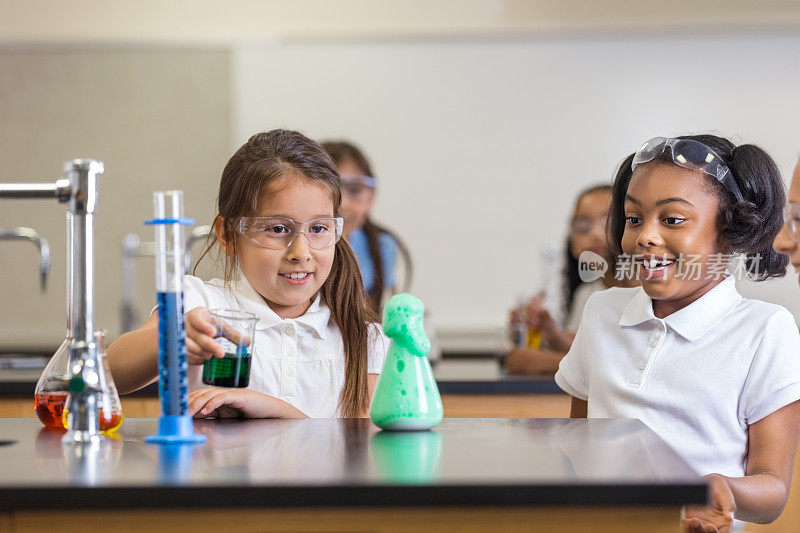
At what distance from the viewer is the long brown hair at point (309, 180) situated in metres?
1.57

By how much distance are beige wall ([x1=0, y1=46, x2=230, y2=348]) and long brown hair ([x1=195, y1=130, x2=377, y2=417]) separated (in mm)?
2648

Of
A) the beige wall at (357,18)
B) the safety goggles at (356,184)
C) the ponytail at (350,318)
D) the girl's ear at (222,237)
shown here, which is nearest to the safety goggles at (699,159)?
the ponytail at (350,318)

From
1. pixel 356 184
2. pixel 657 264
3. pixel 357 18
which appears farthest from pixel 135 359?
pixel 357 18

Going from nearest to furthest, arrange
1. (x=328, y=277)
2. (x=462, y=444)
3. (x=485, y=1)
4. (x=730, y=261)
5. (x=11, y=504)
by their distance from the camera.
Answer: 1. (x=11, y=504)
2. (x=462, y=444)
3. (x=730, y=261)
4. (x=328, y=277)
5. (x=485, y=1)

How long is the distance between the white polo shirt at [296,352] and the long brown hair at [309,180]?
0.06 feet

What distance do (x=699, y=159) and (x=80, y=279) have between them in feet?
2.81

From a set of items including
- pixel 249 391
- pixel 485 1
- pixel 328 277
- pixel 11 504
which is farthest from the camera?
pixel 485 1

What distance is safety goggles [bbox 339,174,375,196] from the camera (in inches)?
116

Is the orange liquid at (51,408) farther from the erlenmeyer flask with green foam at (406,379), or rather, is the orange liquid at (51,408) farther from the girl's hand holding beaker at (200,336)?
the erlenmeyer flask with green foam at (406,379)

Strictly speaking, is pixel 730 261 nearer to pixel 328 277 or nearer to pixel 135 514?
pixel 328 277

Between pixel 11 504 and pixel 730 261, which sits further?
pixel 730 261

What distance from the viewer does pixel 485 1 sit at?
4.16 metres

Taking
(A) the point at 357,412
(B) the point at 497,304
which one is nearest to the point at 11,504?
(A) the point at 357,412

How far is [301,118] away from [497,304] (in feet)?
3.77
